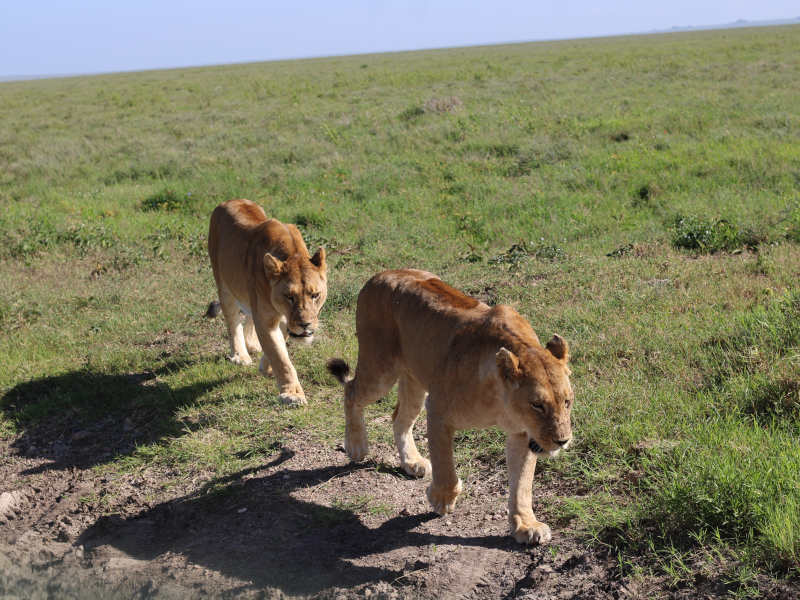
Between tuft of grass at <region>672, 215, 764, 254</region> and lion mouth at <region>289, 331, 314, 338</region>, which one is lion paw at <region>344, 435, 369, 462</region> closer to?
lion mouth at <region>289, 331, 314, 338</region>

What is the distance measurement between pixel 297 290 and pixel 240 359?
1919 millimetres

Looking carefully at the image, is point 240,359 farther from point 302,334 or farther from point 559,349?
point 559,349

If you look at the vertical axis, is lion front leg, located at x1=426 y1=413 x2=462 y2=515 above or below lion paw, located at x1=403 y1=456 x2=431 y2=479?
above

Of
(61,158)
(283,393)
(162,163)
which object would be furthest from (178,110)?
(283,393)

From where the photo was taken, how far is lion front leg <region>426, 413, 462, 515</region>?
4.07m

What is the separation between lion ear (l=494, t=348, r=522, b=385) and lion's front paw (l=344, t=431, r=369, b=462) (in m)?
1.82

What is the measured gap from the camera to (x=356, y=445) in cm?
512

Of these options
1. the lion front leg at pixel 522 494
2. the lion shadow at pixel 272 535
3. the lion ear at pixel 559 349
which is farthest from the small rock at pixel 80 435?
the lion ear at pixel 559 349

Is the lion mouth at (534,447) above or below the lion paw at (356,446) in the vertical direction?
above

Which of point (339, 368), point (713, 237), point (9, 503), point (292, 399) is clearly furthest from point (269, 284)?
point (713, 237)

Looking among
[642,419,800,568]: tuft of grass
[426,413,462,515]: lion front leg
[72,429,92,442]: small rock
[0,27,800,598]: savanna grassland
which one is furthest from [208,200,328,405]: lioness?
[642,419,800,568]: tuft of grass

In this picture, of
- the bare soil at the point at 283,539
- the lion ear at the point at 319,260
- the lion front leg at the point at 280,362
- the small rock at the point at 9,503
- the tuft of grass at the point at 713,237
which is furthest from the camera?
the tuft of grass at the point at 713,237

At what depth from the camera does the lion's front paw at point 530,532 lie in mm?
4031

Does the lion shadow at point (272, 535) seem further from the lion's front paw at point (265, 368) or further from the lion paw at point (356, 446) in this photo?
the lion's front paw at point (265, 368)
